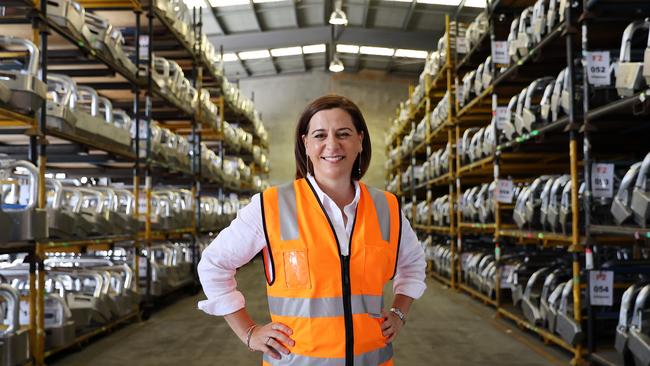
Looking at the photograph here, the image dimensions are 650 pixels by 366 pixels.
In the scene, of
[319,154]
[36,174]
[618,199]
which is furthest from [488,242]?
[319,154]

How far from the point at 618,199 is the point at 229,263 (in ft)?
10.3

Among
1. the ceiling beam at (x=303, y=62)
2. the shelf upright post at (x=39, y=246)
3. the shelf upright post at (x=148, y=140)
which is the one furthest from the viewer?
the ceiling beam at (x=303, y=62)

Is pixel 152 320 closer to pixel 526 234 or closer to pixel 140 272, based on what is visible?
pixel 140 272

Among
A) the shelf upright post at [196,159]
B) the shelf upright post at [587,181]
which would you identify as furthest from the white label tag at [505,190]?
the shelf upright post at [196,159]

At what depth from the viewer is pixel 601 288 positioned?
14.2 feet

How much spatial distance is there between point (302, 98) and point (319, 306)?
20.8m

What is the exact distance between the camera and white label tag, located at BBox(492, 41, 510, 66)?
20.8 ft

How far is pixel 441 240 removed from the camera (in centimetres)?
1219

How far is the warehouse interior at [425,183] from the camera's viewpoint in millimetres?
4320

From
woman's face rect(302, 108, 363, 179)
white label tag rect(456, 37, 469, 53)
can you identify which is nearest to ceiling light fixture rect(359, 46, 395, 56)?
white label tag rect(456, 37, 469, 53)

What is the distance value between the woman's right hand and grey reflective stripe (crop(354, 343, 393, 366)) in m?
0.21

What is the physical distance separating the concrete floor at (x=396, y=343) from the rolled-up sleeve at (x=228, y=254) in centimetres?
316

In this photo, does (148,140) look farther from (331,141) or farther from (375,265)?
(375,265)

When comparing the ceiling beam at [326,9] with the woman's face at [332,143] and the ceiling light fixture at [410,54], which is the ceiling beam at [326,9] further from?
the woman's face at [332,143]
